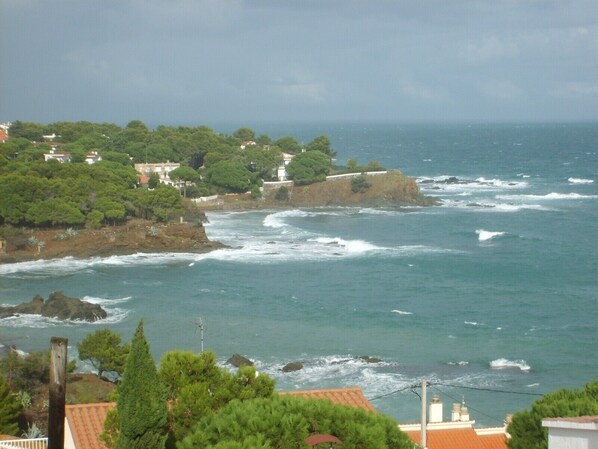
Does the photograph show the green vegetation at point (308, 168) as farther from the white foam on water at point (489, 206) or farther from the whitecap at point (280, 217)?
the white foam on water at point (489, 206)

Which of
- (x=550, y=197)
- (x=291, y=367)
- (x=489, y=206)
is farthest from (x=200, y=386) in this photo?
(x=550, y=197)

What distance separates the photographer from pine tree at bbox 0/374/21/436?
62.6ft

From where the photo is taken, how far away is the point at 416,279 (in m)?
46.8

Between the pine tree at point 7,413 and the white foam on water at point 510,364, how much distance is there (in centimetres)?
1708

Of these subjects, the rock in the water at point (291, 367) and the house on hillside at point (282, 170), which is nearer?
the rock in the water at point (291, 367)

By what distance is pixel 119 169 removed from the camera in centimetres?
6781

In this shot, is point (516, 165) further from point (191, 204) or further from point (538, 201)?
point (191, 204)

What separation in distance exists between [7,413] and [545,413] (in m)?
9.93

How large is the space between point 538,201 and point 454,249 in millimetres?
25473

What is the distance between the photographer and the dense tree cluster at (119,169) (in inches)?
2222

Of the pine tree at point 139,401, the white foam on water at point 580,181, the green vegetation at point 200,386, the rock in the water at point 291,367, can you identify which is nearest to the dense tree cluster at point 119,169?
the white foam on water at point 580,181

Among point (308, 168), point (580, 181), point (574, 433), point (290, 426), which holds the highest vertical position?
point (574, 433)

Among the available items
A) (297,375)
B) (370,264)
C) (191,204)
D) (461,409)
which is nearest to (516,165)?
(191,204)

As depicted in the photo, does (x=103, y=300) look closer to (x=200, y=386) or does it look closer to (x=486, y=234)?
(x=486, y=234)
